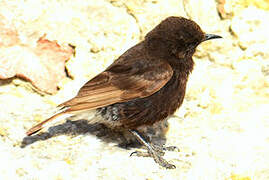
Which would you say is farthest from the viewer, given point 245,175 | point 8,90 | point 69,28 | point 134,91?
point 69,28

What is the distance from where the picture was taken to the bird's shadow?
5.04 meters

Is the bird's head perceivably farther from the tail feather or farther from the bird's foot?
the tail feather

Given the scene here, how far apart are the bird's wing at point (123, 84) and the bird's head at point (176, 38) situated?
0.80ft

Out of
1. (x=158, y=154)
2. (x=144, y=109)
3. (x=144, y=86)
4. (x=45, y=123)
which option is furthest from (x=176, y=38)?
(x=45, y=123)

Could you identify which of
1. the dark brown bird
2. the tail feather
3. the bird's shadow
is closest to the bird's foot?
the dark brown bird

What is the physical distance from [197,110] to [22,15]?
2290 mm

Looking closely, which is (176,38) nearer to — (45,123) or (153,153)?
(153,153)

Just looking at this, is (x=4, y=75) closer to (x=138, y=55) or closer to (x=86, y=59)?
(x=86, y=59)

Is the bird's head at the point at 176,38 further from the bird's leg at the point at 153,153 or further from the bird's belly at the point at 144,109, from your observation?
the bird's leg at the point at 153,153

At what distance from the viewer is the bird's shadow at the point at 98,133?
16.5 feet

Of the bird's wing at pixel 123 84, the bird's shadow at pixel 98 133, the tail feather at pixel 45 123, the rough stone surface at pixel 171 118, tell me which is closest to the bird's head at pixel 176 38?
the bird's wing at pixel 123 84

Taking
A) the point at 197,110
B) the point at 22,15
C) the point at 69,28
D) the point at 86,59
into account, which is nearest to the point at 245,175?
the point at 197,110

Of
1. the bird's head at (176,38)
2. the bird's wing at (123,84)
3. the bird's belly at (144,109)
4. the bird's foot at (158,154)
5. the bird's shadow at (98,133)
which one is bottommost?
the bird's shadow at (98,133)

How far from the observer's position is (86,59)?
18.6 feet
